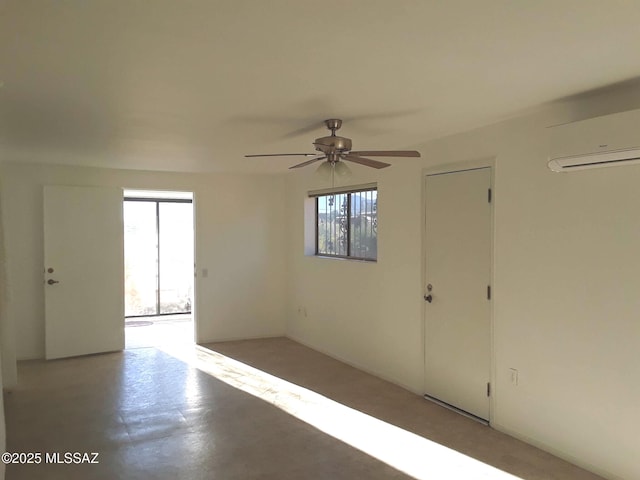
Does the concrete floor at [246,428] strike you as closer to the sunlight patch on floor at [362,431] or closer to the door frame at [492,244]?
the sunlight patch on floor at [362,431]

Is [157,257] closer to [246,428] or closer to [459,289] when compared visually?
[246,428]

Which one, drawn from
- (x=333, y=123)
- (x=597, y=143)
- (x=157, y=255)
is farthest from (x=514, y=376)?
(x=157, y=255)

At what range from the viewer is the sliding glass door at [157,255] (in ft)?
27.0

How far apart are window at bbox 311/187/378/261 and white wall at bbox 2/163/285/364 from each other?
87 centimetres

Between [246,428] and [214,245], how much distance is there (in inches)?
132

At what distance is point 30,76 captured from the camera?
243cm

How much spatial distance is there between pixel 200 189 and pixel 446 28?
16.2 ft

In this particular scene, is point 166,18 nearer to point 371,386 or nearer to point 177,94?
point 177,94

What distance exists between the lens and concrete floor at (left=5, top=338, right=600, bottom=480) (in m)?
2.89

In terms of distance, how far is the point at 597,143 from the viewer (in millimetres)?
2602

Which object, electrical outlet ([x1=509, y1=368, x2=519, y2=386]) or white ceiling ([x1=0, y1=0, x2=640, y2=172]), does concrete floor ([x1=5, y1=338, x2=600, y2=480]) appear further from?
white ceiling ([x1=0, y1=0, x2=640, y2=172])

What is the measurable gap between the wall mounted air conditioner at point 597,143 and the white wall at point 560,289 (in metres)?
0.16

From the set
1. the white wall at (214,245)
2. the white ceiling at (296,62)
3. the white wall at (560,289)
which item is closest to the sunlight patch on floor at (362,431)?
the white wall at (560,289)

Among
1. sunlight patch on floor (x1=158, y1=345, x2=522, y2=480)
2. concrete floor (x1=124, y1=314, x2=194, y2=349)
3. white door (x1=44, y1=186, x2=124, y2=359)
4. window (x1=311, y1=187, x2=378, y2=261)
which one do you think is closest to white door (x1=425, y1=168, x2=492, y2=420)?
sunlight patch on floor (x1=158, y1=345, x2=522, y2=480)
